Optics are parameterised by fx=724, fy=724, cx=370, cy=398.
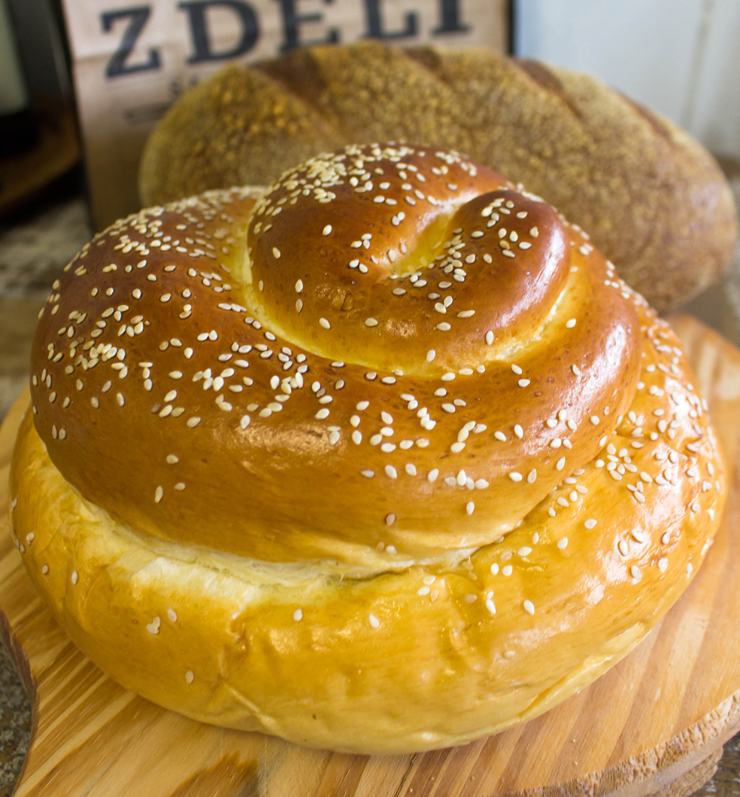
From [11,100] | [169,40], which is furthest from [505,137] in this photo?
[11,100]

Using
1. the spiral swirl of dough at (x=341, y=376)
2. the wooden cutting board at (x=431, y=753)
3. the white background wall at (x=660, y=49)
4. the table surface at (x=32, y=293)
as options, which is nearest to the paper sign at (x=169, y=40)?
the table surface at (x=32, y=293)

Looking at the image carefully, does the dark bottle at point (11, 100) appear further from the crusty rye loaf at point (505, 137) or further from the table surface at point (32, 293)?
the crusty rye loaf at point (505, 137)

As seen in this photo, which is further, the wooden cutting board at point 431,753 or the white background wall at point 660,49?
the white background wall at point 660,49

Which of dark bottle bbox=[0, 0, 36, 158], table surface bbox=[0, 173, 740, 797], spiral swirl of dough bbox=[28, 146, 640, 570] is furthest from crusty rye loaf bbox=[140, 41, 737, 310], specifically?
dark bottle bbox=[0, 0, 36, 158]

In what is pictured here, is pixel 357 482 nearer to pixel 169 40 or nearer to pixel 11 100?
pixel 169 40

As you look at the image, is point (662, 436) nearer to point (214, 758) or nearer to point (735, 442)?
point (735, 442)

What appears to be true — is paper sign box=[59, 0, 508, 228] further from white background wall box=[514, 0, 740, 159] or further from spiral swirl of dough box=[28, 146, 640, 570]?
spiral swirl of dough box=[28, 146, 640, 570]
